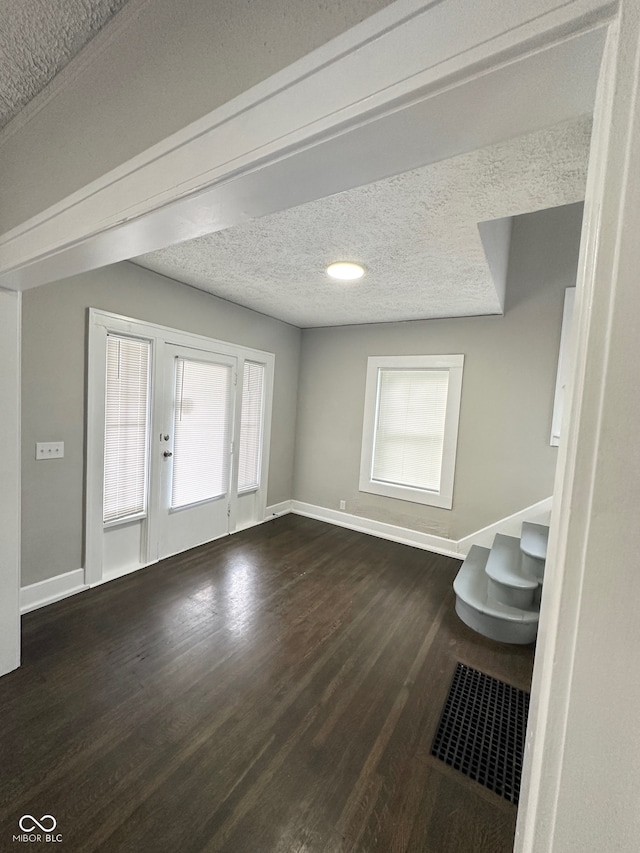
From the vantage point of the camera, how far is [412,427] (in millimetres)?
3992

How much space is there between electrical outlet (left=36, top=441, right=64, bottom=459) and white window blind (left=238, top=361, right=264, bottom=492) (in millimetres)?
1725

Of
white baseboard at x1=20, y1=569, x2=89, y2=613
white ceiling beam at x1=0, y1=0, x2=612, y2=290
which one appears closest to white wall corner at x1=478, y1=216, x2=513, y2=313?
white ceiling beam at x1=0, y1=0, x2=612, y2=290

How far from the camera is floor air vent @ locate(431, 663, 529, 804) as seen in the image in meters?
1.50

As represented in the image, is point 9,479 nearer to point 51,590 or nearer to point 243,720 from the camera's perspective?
point 51,590

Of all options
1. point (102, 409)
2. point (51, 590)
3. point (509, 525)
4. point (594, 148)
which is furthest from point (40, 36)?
point (509, 525)

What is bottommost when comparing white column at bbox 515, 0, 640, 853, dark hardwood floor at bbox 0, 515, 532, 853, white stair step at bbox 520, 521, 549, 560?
dark hardwood floor at bbox 0, 515, 532, 853

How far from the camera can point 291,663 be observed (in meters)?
2.06

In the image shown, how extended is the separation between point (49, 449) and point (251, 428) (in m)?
1.98

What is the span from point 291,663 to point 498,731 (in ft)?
3.59

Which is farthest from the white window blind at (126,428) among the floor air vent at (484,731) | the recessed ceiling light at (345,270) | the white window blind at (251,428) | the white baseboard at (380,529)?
the floor air vent at (484,731)

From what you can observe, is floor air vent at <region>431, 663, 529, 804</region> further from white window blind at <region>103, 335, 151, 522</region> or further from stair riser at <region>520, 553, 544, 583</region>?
A: white window blind at <region>103, 335, 151, 522</region>

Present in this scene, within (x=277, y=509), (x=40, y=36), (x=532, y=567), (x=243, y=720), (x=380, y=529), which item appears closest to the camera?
(x=40, y=36)

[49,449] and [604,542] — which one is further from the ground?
[604,542]

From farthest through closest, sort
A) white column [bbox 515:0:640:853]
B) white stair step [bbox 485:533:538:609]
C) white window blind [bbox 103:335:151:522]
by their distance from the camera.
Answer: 1. white window blind [bbox 103:335:151:522]
2. white stair step [bbox 485:533:538:609]
3. white column [bbox 515:0:640:853]
